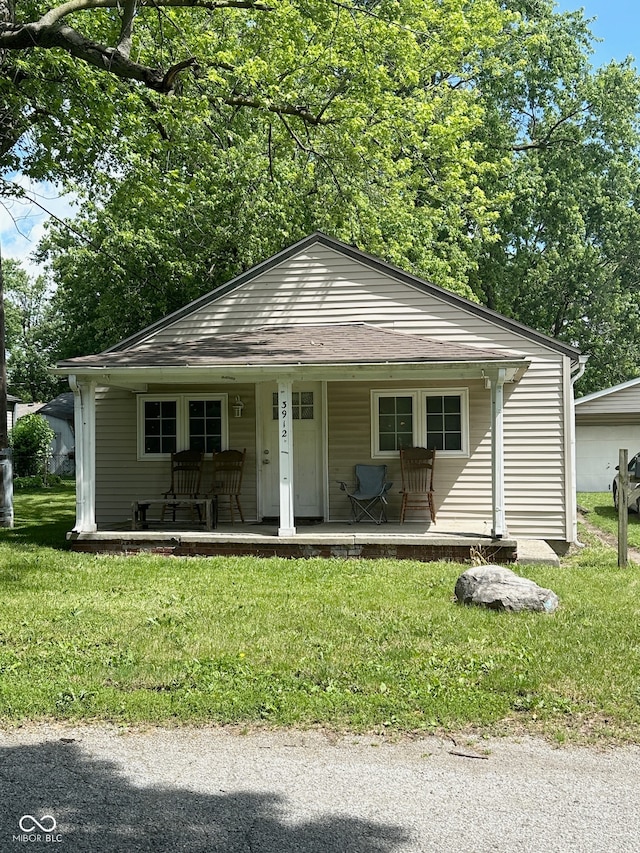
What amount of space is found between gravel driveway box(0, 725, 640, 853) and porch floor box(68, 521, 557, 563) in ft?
18.0

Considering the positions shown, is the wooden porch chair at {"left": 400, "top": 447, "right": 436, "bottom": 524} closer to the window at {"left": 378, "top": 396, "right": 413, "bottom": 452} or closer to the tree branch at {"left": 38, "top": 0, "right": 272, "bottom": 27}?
the window at {"left": 378, "top": 396, "right": 413, "bottom": 452}

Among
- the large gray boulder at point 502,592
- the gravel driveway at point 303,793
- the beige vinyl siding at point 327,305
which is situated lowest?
the gravel driveway at point 303,793

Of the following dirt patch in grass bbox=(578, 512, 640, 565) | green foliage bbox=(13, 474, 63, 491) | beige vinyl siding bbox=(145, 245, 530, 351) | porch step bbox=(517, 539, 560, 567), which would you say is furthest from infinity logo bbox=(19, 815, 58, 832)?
green foliage bbox=(13, 474, 63, 491)

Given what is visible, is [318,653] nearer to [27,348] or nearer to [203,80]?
[203,80]

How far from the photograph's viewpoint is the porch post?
31.7ft

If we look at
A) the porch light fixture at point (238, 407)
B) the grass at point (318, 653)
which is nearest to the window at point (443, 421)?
the porch light fixture at point (238, 407)

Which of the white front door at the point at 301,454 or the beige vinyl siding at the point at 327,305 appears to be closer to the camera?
the beige vinyl siding at the point at 327,305

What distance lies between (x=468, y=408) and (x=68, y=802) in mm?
8942

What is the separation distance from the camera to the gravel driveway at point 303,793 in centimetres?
314

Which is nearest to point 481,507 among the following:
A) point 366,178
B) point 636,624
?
point 636,624

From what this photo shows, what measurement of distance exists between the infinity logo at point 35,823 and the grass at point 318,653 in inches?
46.4

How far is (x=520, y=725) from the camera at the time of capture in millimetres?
4422

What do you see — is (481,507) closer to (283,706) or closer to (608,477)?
(283,706)

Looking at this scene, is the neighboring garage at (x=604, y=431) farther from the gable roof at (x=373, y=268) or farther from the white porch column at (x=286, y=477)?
the white porch column at (x=286, y=477)
